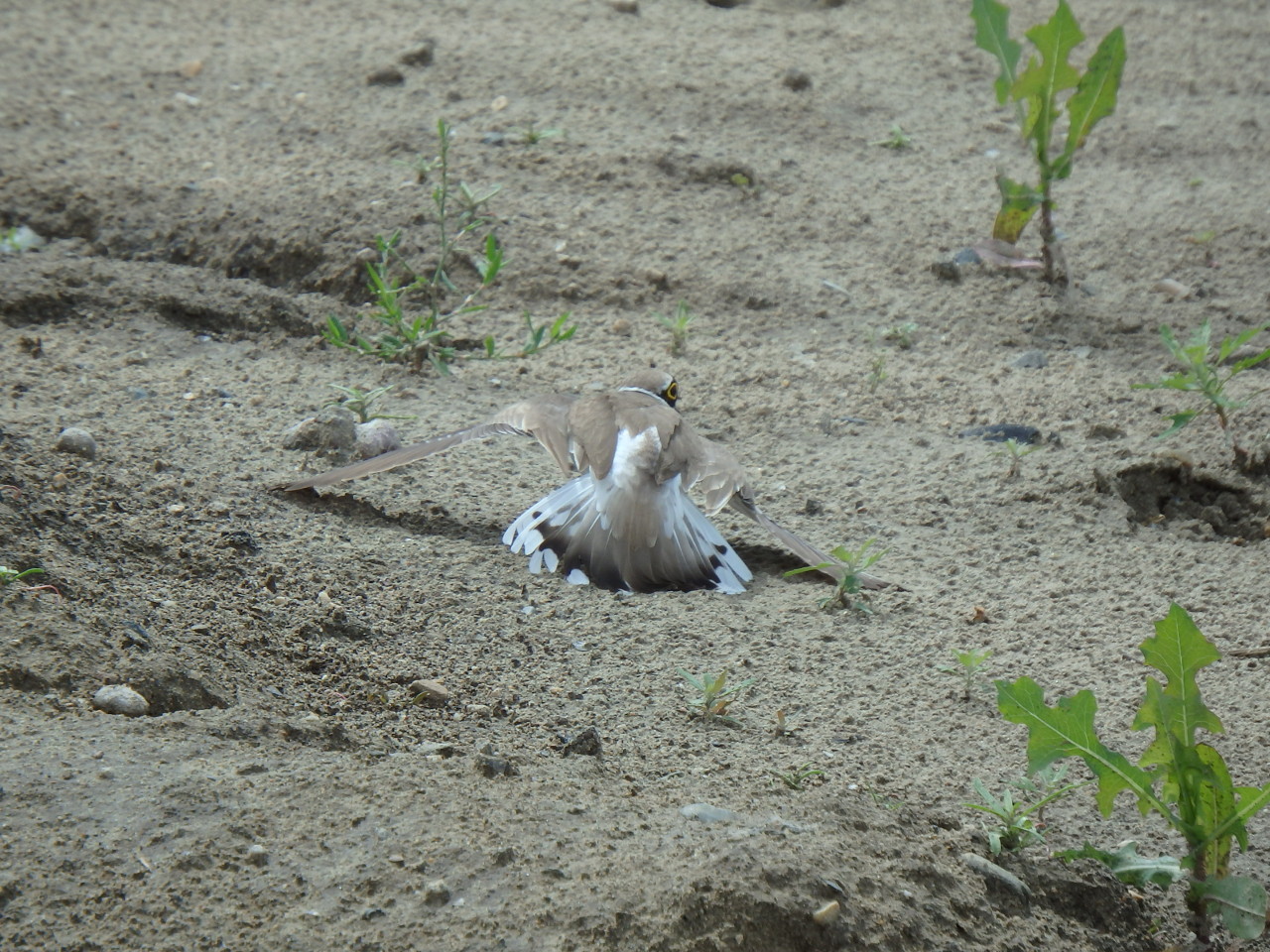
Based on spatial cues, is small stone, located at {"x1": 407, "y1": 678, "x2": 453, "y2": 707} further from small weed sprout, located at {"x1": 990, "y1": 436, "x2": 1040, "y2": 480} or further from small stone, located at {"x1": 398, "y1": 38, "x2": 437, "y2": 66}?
small stone, located at {"x1": 398, "y1": 38, "x2": 437, "y2": 66}

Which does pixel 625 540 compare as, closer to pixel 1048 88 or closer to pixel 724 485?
pixel 724 485

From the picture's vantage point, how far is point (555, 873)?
216 centimetres

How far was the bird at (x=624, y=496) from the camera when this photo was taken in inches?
141

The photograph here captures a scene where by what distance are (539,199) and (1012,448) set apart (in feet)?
8.38

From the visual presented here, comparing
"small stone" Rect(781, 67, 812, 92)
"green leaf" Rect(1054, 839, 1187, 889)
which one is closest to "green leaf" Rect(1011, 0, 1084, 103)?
"small stone" Rect(781, 67, 812, 92)

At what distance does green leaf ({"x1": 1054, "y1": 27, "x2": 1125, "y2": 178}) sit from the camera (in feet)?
15.7

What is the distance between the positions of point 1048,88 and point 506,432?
8.22 feet

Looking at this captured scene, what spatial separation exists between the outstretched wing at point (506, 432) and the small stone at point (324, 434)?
11 centimetres

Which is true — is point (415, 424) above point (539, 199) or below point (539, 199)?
below

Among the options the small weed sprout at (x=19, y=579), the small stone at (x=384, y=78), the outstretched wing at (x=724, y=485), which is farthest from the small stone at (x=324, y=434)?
the small stone at (x=384, y=78)

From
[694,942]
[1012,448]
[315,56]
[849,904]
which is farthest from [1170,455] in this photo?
[315,56]

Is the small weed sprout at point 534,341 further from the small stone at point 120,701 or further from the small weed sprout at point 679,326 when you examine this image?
the small stone at point 120,701

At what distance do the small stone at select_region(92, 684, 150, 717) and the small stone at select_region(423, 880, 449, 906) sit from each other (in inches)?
31.6

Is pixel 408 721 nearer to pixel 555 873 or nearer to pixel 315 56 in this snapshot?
pixel 555 873
